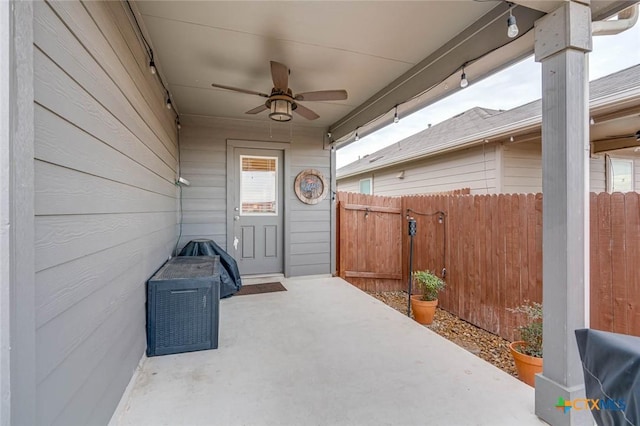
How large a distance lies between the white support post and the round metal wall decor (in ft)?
12.0

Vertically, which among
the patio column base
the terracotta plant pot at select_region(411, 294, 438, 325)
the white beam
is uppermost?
the white beam

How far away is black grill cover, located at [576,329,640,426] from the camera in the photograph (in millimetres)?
903

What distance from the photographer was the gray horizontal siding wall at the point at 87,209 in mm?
972

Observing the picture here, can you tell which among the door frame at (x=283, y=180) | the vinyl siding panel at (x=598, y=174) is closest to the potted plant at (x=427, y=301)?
the door frame at (x=283, y=180)

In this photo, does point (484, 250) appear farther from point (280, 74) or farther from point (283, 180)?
point (283, 180)

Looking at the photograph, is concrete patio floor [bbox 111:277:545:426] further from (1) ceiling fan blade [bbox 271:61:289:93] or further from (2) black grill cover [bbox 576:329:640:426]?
(1) ceiling fan blade [bbox 271:61:289:93]

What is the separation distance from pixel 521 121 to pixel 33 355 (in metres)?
5.49

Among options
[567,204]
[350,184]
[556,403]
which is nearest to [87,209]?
[567,204]

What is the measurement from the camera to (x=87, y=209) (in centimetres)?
129

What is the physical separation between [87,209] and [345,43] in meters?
2.30

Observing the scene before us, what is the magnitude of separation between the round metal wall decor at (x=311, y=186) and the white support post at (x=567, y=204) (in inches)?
144

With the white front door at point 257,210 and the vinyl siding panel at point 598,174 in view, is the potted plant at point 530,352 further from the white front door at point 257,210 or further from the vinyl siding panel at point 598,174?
the vinyl siding panel at point 598,174

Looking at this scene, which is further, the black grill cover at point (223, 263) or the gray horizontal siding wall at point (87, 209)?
the black grill cover at point (223, 263)

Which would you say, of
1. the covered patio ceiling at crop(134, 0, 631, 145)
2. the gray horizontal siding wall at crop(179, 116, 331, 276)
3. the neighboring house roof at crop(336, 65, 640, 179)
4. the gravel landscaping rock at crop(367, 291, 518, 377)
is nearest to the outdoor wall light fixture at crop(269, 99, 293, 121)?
the covered patio ceiling at crop(134, 0, 631, 145)
